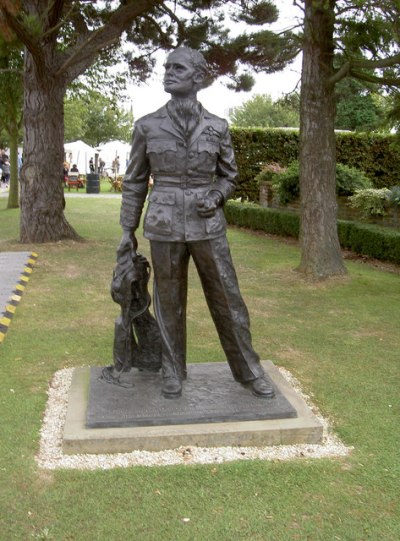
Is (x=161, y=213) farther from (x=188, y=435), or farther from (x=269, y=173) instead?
(x=269, y=173)

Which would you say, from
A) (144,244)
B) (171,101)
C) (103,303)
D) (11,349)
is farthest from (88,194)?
(171,101)

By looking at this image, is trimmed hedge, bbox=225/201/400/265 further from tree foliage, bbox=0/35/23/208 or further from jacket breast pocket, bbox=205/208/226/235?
jacket breast pocket, bbox=205/208/226/235

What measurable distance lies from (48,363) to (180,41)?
978 cm

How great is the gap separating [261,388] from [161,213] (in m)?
1.54

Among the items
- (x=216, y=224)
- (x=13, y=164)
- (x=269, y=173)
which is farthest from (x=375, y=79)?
(x=13, y=164)

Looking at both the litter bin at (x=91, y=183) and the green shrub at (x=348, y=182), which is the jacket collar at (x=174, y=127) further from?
the litter bin at (x=91, y=183)

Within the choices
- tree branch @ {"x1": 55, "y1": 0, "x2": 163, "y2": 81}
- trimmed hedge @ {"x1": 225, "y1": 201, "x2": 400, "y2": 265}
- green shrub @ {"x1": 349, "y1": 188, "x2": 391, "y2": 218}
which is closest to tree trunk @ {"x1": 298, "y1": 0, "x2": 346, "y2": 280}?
trimmed hedge @ {"x1": 225, "y1": 201, "x2": 400, "y2": 265}

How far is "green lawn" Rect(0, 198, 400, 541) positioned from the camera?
12.0 feet

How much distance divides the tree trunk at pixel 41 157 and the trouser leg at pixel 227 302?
29.4 feet

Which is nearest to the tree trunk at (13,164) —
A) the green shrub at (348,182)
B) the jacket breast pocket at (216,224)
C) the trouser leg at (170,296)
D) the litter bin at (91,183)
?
the litter bin at (91,183)

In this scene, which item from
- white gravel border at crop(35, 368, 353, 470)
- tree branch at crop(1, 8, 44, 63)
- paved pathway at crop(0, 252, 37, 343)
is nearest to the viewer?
white gravel border at crop(35, 368, 353, 470)

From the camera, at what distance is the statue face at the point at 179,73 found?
443 cm

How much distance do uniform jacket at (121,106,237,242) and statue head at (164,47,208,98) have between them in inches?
7.5

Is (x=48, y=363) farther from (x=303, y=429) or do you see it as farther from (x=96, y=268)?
(x=96, y=268)
